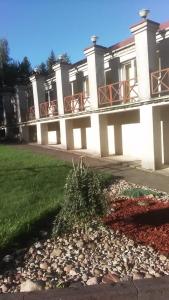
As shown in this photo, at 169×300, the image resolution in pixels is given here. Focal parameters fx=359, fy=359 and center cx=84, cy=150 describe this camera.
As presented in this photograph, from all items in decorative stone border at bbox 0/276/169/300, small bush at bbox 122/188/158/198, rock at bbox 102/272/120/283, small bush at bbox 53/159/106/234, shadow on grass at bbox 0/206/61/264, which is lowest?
rock at bbox 102/272/120/283

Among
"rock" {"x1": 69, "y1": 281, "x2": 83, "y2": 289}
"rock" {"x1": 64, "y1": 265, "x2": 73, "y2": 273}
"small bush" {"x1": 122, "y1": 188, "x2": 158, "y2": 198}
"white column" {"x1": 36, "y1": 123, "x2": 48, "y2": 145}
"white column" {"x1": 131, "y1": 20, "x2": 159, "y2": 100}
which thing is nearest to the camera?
"rock" {"x1": 69, "y1": 281, "x2": 83, "y2": 289}

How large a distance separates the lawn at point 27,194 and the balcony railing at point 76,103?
5.51 meters

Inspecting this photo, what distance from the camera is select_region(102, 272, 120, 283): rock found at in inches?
166

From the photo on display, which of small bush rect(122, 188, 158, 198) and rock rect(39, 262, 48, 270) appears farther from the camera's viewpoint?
small bush rect(122, 188, 158, 198)

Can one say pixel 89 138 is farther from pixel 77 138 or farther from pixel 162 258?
pixel 162 258

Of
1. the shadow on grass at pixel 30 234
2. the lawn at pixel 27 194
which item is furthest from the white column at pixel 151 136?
the shadow on grass at pixel 30 234

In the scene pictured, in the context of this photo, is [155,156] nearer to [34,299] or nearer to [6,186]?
[6,186]

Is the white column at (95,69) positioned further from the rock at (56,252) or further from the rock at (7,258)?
the rock at (7,258)

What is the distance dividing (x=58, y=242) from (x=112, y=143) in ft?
40.8

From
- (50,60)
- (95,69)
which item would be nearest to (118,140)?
(95,69)

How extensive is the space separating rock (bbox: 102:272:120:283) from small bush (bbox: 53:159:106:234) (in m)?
1.38

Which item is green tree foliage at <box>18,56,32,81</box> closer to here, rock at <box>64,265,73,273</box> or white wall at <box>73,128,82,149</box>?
white wall at <box>73,128,82,149</box>

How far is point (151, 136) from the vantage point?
42.6 ft

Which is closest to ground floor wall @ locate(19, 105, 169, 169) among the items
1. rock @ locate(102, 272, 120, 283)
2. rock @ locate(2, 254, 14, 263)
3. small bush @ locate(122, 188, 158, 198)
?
small bush @ locate(122, 188, 158, 198)
